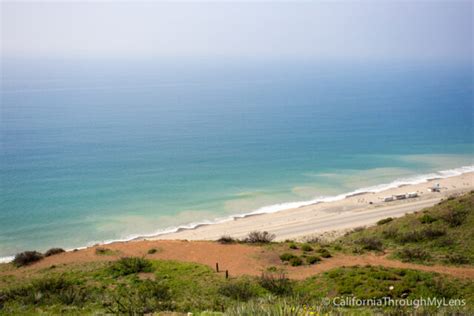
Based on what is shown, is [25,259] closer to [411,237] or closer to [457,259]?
→ [411,237]


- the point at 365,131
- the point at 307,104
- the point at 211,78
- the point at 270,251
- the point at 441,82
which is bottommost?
the point at 270,251

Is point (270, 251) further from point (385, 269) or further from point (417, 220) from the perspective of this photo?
point (417, 220)

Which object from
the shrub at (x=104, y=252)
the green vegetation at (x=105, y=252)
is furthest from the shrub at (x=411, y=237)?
the shrub at (x=104, y=252)

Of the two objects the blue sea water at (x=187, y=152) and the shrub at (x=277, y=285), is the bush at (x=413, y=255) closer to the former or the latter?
the shrub at (x=277, y=285)

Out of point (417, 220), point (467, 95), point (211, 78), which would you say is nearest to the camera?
point (417, 220)

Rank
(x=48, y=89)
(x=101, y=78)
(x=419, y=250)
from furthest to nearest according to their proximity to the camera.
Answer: (x=101, y=78)
(x=48, y=89)
(x=419, y=250)

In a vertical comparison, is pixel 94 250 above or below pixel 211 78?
below

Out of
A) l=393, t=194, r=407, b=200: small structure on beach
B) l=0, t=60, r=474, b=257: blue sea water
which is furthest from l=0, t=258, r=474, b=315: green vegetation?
l=393, t=194, r=407, b=200: small structure on beach

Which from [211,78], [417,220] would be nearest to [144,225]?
[417,220]

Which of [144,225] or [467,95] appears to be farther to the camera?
[467,95]
